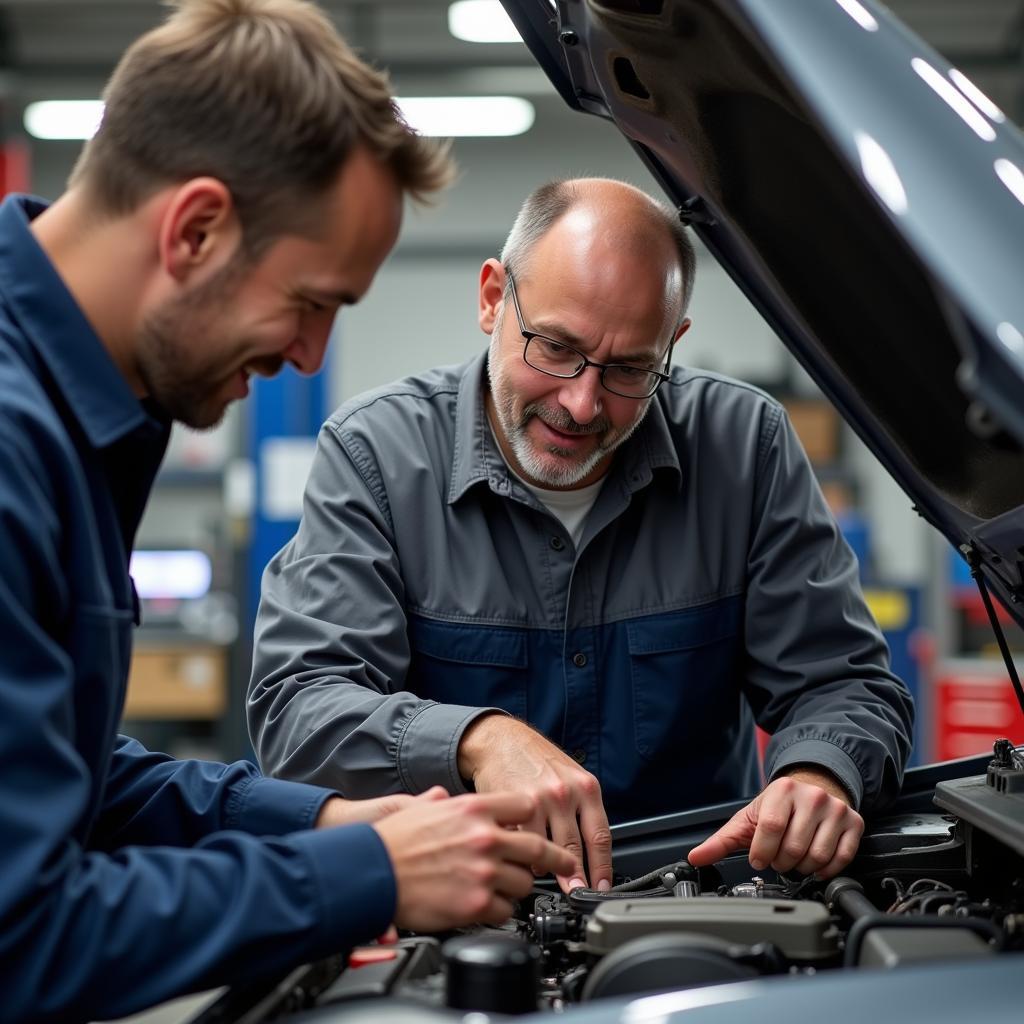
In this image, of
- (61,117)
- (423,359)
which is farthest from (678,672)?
(423,359)

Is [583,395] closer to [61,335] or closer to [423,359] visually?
[61,335]

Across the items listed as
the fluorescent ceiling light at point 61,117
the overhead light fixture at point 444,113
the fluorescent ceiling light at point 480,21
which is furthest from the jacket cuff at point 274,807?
the fluorescent ceiling light at point 61,117

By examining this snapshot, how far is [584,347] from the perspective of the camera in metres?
1.77

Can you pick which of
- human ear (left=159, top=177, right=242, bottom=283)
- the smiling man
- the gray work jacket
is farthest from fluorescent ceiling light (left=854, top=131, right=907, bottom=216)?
the gray work jacket

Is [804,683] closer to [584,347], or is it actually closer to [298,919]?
[584,347]

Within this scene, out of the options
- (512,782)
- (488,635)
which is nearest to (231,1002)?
(512,782)

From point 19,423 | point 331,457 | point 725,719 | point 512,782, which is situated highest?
point 19,423

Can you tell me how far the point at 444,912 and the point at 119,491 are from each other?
1.55 feet

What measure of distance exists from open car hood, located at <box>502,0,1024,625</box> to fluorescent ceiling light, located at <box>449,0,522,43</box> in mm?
4461

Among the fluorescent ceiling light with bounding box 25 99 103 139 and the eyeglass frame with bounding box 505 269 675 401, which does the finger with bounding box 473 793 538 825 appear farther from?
the fluorescent ceiling light with bounding box 25 99 103 139

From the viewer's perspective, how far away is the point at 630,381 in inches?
71.6

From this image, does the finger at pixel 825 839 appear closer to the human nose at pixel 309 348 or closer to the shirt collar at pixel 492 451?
the shirt collar at pixel 492 451

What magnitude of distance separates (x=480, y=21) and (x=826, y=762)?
5.28 meters

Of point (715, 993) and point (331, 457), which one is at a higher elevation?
point (331, 457)
